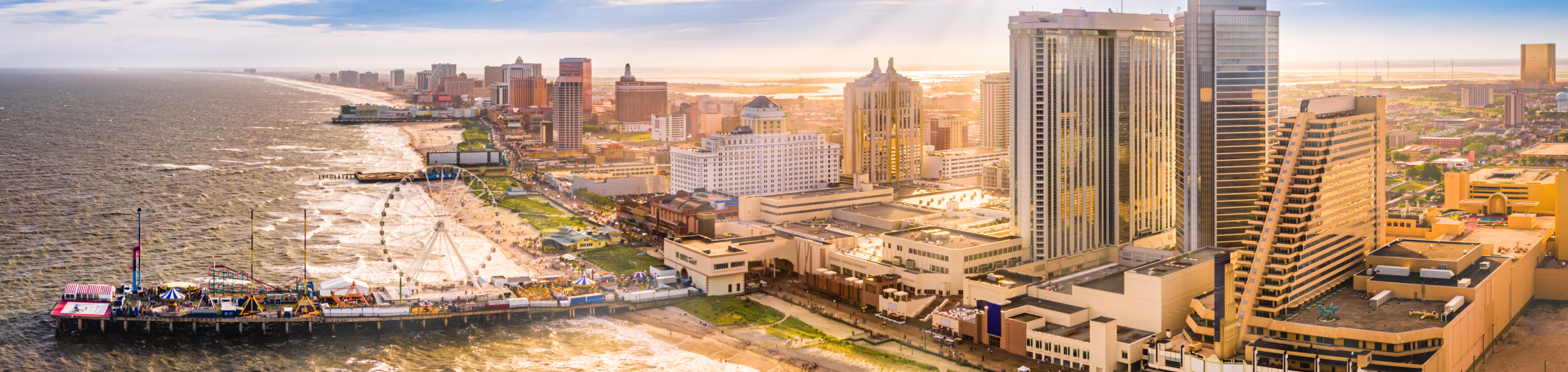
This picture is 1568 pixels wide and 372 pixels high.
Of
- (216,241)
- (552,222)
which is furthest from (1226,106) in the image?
(216,241)

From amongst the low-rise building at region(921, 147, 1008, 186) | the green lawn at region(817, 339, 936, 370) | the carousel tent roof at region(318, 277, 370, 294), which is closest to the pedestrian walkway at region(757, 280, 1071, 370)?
the green lawn at region(817, 339, 936, 370)

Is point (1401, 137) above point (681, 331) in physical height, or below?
above

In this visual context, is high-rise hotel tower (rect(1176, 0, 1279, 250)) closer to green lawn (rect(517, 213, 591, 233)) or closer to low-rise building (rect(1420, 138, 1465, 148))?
low-rise building (rect(1420, 138, 1465, 148))

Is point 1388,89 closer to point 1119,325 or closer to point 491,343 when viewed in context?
point 1119,325

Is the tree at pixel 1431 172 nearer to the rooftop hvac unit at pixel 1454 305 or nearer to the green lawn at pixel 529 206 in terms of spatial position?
the rooftop hvac unit at pixel 1454 305

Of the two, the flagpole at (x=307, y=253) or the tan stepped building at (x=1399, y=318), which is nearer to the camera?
the tan stepped building at (x=1399, y=318)

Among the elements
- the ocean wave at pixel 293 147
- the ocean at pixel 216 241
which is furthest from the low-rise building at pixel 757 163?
the ocean wave at pixel 293 147

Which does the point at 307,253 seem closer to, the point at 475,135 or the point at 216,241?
the point at 216,241
